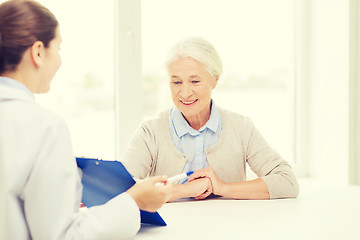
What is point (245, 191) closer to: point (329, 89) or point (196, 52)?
point (196, 52)

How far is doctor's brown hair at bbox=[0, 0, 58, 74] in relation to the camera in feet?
2.80

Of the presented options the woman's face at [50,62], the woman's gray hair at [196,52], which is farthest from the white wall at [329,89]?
the woman's face at [50,62]

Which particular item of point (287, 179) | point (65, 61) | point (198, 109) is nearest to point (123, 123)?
point (65, 61)

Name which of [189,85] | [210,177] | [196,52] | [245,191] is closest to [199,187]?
[210,177]

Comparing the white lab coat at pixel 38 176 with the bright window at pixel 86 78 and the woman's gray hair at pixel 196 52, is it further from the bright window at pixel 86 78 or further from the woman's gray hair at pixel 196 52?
the bright window at pixel 86 78

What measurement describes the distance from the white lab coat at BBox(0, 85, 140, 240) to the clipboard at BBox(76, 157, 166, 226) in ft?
0.50

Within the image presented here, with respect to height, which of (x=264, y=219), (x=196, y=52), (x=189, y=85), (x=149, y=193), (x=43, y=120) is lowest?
(x=264, y=219)

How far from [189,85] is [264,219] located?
0.67 m

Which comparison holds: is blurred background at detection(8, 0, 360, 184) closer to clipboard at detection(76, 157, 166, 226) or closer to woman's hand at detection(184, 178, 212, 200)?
woman's hand at detection(184, 178, 212, 200)

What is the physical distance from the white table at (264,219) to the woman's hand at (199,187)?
0.04 metres

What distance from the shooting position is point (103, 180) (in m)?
1.03

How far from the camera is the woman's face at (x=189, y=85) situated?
1.69m

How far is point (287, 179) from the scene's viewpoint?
5.33 ft

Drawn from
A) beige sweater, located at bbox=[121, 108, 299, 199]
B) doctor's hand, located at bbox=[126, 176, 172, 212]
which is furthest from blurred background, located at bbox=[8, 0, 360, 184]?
doctor's hand, located at bbox=[126, 176, 172, 212]
